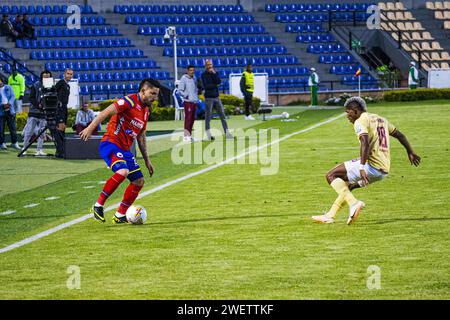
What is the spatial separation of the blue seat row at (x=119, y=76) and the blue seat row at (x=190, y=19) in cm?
416

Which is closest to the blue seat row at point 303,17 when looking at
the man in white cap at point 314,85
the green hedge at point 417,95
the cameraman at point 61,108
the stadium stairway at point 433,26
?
the stadium stairway at point 433,26

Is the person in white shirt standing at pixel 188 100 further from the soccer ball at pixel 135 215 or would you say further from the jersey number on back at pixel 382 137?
the jersey number on back at pixel 382 137

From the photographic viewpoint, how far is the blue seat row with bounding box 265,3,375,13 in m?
58.5

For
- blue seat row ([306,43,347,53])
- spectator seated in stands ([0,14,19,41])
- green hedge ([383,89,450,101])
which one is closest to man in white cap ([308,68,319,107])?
green hedge ([383,89,450,101])

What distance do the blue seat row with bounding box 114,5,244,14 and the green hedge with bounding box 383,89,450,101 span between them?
11.1 m

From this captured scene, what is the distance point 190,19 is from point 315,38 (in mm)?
6710

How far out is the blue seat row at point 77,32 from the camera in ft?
168

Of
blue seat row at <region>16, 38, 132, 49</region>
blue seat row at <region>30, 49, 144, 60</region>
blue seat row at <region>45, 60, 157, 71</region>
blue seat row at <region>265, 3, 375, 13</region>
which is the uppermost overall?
blue seat row at <region>265, 3, 375, 13</region>

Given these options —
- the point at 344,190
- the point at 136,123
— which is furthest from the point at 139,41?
the point at 344,190

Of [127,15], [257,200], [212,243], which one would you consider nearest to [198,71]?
[127,15]

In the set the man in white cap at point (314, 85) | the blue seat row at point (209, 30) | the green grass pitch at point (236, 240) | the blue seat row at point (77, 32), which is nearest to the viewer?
the green grass pitch at point (236, 240)

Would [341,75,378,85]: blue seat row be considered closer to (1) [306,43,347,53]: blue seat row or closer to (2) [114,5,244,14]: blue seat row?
(1) [306,43,347,53]: blue seat row

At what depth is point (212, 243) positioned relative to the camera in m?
11.9
